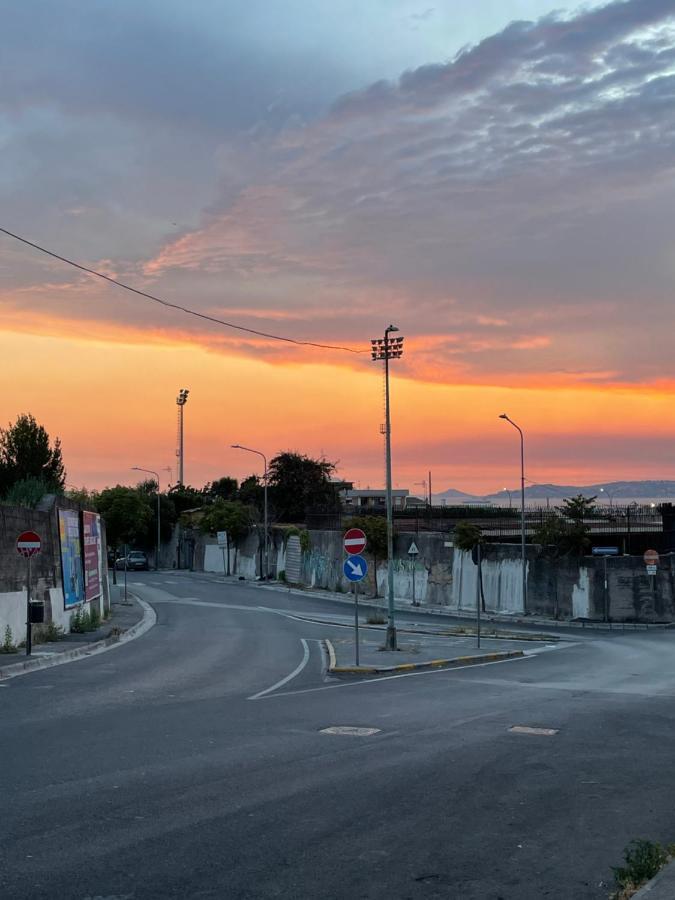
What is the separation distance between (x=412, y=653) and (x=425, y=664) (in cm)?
260

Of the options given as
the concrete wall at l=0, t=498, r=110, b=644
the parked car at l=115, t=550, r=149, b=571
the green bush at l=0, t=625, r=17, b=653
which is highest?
the concrete wall at l=0, t=498, r=110, b=644

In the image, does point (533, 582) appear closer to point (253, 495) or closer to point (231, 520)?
point (231, 520)

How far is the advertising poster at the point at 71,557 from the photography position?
31516 mm

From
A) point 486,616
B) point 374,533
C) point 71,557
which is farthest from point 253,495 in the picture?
point 71,557

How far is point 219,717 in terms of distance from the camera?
14391 millimetres

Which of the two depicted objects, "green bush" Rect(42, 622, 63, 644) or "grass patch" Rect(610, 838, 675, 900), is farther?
"green bush" Rect(42, 622, 63, 644)

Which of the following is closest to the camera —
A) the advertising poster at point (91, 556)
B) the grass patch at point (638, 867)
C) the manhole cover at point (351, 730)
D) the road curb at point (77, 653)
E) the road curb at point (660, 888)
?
the road curb at point (660, 888)

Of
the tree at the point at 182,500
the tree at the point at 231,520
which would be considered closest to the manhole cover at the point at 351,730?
the tree at the point at 231,520

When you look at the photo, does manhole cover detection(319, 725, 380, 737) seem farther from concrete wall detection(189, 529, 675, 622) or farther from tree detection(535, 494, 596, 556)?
tree detection(535, 494, 596, 556)

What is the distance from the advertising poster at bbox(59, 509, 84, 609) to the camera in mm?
31516

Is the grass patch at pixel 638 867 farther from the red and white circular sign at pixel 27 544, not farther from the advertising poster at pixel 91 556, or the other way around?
the advertising poster at pixel 91 556

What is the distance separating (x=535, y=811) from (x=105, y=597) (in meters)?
34.6

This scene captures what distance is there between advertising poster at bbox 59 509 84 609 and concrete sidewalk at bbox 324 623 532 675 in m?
8.68

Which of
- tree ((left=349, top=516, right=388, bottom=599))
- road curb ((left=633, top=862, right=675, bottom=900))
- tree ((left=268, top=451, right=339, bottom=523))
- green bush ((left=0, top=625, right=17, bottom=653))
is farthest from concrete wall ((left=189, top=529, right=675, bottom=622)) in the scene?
tree ((left=268, top=451, right=339, bottom=523))
